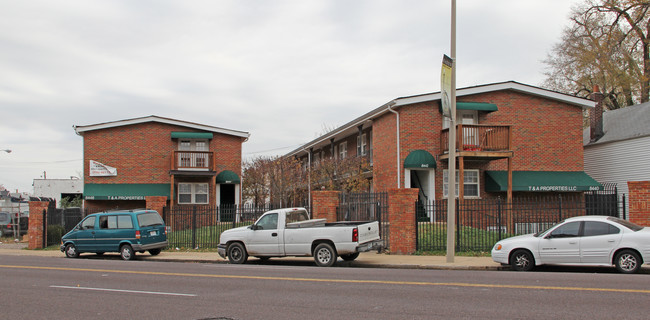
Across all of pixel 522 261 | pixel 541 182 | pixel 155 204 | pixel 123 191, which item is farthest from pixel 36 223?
pixel 541 182

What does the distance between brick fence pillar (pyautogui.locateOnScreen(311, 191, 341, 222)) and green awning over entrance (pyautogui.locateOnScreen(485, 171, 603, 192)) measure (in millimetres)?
9404

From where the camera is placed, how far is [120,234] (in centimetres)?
2058

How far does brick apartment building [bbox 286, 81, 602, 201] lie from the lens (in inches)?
1015

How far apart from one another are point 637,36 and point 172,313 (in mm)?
43881

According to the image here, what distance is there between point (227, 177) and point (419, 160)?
1337cm

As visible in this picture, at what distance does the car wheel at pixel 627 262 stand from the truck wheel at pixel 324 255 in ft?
23.3

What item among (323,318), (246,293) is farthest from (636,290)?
(246,293)

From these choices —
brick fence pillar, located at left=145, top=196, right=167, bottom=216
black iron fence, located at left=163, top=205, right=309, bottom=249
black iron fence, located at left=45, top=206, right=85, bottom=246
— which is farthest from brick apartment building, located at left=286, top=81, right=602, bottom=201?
black iron fence, located at left=45, top=206, right=85, bottom=246

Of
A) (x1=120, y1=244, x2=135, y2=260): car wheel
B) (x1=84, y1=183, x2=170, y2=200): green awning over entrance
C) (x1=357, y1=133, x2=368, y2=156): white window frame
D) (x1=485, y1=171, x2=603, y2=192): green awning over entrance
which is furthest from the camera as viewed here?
(x1=357, y1=133, x2=368, y2=156): white window frame

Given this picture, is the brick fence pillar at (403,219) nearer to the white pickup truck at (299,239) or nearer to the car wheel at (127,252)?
the white pickup truck at (299,239)

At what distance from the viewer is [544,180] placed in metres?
26.7

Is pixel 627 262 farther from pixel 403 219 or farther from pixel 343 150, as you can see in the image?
pixel 343 150

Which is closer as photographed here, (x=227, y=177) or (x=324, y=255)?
(x=324, y=255)

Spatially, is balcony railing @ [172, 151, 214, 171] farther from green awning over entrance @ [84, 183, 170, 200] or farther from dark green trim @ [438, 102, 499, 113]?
dark green trim @ [438, 102, 499, 113]
